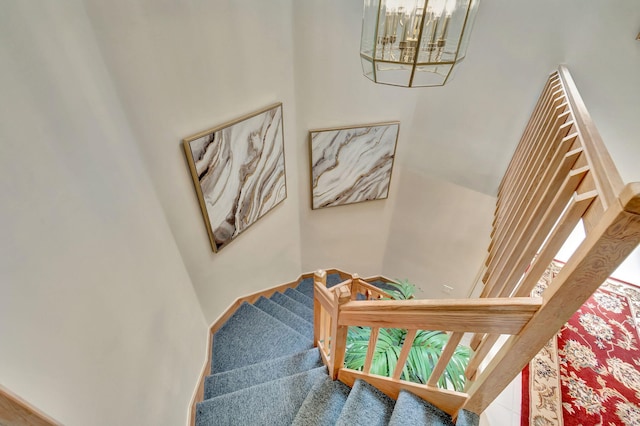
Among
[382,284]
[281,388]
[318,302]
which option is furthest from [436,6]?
[382,284]

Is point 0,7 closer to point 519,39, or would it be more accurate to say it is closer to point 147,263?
point 147,263

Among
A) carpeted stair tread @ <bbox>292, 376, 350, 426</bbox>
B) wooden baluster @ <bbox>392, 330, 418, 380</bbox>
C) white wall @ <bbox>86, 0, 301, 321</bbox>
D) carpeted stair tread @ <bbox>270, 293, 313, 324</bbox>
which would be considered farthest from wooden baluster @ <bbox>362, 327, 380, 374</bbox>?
carpeted stair tread @ <bbox>270, 293, 313, 324</bbox>

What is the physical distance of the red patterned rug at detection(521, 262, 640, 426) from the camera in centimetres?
150

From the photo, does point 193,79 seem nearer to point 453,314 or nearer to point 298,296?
point 453,314

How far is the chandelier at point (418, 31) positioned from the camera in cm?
122

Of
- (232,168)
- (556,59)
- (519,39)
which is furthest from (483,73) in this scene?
(232,168)

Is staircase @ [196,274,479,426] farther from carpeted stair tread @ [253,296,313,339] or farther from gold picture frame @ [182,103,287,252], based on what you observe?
gold picture frame @ [182,103,287,252]

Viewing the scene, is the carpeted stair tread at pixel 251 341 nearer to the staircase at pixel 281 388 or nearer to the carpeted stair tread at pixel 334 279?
the staircase at pixel 281 388

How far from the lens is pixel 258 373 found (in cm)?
208

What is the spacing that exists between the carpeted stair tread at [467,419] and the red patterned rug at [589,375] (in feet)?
1.70

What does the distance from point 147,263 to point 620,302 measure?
3455 mm

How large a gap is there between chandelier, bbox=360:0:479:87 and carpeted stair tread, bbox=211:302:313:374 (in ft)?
7.22

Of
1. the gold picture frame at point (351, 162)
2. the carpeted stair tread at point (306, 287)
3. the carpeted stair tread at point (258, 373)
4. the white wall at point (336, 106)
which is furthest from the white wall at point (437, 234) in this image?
the carpeted stair tread at point (258, 373)

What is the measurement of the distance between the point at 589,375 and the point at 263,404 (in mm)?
1979
